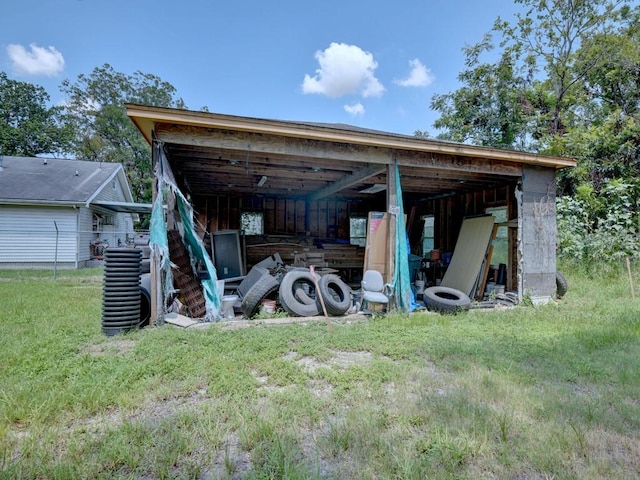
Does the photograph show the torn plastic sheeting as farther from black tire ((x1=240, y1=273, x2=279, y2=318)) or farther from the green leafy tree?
the green leafy tree

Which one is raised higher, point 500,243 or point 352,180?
point 352,180

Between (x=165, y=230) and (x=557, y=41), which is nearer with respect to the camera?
(x=165, y=230)

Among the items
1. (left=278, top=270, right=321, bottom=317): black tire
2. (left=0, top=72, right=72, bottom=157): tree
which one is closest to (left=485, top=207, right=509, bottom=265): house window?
(left=278, top=270, right=321, bottom=317): black tire

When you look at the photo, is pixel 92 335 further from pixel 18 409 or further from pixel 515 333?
pixel 515 333

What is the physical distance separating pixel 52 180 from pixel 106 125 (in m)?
11.7

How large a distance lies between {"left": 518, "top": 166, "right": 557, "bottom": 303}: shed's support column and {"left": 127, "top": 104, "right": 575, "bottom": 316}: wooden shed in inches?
0.8

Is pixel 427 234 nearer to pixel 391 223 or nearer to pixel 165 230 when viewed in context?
pixel 391 223

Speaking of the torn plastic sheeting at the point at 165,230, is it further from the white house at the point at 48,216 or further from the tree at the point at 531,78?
the tree at the point at 531,78

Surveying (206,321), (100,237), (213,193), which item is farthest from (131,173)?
(206,321)

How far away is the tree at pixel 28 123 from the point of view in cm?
2288

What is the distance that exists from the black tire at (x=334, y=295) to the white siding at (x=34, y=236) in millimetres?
11254

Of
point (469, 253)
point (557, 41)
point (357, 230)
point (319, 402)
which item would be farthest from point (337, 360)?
point (557, 41)

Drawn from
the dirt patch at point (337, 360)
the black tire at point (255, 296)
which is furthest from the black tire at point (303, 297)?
the dirt patch at point (337, 360)

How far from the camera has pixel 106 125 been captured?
885 inches
